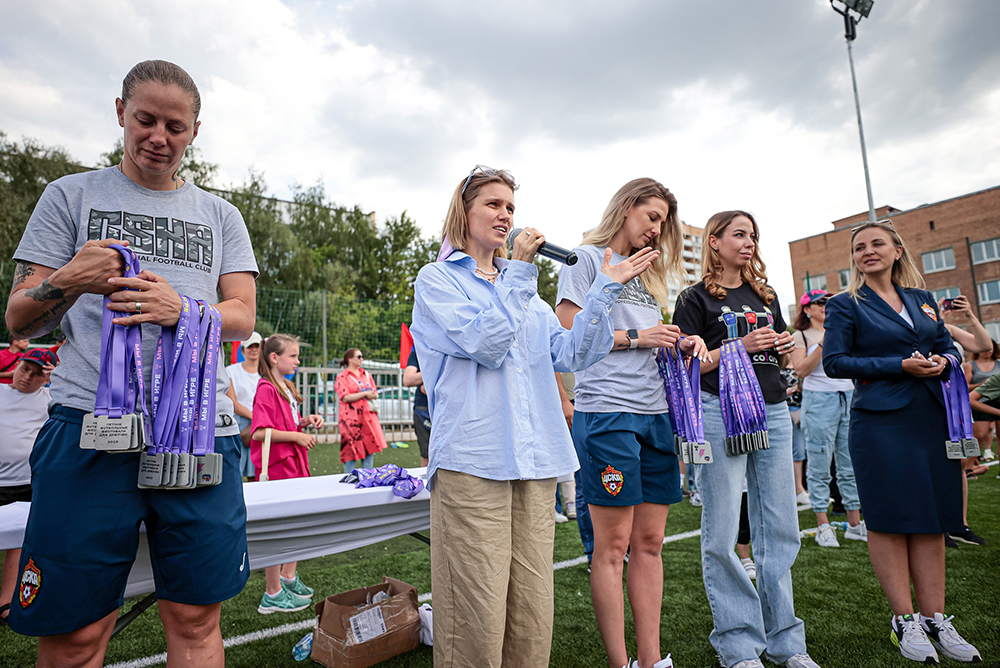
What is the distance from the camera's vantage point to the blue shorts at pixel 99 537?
1.38 meters

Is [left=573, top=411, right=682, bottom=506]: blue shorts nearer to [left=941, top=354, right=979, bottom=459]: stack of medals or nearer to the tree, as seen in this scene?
[left=941, top=354, right=979, bottom=459]: stack of medals

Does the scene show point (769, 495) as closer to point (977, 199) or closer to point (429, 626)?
point (429, 626)

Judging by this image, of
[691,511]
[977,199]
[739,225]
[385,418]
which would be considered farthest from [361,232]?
[977,199]

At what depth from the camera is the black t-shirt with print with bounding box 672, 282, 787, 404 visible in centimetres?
272

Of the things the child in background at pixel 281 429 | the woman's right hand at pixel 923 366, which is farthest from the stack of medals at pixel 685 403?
the child in background at pixel 281 429

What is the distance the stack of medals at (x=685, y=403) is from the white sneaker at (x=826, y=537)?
116 inches

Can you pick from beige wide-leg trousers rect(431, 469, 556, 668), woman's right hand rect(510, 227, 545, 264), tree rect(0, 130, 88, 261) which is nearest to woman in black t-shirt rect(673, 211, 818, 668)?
beige wide-leg trousers rect(431, 469, 556, 668)

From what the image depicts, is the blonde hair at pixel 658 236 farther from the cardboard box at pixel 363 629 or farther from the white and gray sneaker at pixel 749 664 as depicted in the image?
the cardboard box at pixel 363 629

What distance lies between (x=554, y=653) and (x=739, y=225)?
7.65 feet

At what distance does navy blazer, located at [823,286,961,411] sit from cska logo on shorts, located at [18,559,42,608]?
3.17 m

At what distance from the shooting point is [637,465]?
2344 mm

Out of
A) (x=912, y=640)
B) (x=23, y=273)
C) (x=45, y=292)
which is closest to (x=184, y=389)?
(x=45, y=292)

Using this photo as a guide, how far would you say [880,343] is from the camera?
281 centimetres

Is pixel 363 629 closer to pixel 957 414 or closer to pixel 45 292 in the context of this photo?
pixel 45 292
